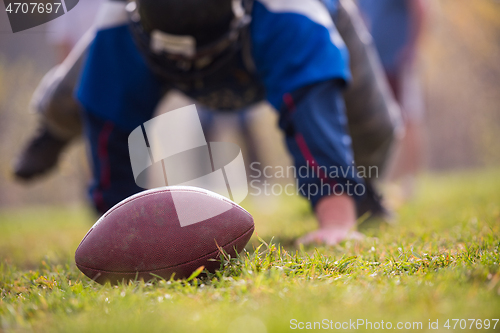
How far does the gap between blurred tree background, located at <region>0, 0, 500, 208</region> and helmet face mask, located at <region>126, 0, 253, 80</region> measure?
4.17 meters

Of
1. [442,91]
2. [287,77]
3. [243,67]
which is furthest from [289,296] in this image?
[442,91]

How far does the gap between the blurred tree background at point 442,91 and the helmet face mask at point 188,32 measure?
4.17 metres

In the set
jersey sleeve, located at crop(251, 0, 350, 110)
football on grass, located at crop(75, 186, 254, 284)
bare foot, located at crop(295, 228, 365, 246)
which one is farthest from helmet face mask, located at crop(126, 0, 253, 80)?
bare foot, located at crop(295, 228, 365, 246)

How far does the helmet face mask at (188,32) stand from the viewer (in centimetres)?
147

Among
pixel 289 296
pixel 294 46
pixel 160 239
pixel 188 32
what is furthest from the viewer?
pixel 294 46

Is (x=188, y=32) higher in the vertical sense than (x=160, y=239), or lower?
higher

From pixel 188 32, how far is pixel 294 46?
417 millimetres

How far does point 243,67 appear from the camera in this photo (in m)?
1.92

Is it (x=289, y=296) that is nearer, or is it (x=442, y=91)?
(x=289, y=296)

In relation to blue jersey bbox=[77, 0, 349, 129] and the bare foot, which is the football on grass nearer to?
the bare foot

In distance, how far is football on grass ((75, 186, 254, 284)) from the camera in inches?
41.2

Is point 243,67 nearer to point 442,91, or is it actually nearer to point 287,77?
point 287,77

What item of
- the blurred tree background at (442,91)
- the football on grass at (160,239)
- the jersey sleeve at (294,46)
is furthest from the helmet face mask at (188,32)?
the blurred tree background at (442,91)

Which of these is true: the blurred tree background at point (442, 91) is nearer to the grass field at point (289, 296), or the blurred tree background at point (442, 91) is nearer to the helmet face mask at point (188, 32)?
the helmet face mask at point (188, 32)
